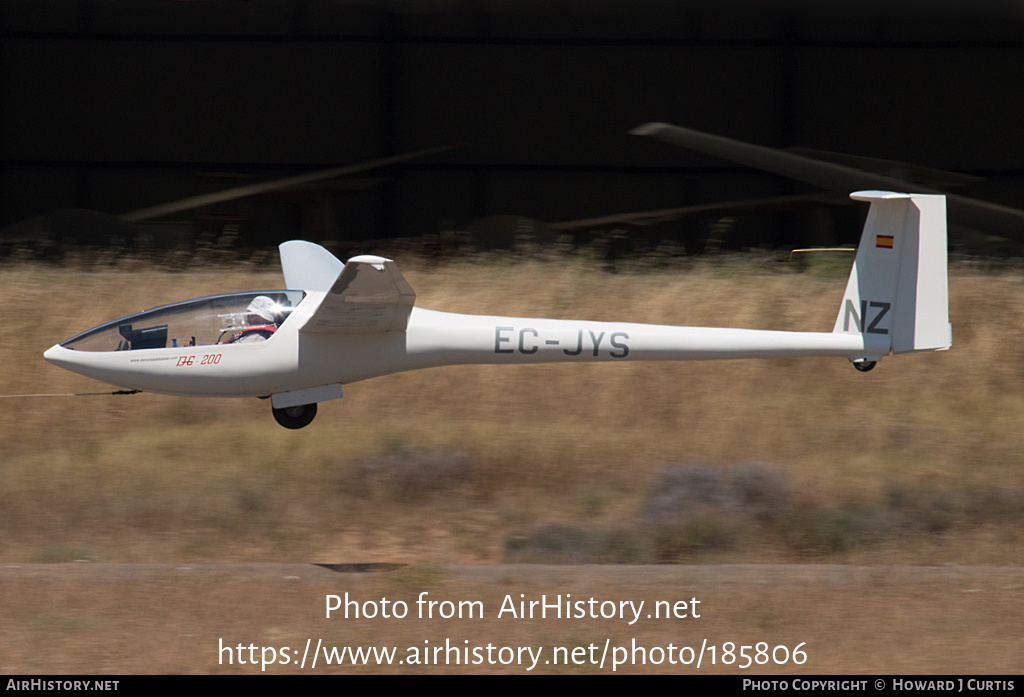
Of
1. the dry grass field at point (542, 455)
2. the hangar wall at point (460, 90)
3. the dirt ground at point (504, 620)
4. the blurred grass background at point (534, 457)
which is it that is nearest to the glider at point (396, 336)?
the dirt ground at point (504, 620)

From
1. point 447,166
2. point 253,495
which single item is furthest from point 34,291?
point 447,166

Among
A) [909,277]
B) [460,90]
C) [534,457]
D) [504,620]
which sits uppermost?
[460,90]

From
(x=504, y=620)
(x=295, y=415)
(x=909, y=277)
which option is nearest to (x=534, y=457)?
(x=504, y=620)

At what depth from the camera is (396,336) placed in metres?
11.1

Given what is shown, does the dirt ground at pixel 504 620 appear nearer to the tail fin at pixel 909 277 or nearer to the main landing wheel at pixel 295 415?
the main landing wheel at pixel 295 415

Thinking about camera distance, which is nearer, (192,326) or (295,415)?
(192,326)

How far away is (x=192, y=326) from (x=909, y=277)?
24.5ft

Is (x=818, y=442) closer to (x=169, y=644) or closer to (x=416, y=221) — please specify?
(x=169, y=644)

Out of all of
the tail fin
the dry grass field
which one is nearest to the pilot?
the tail fin

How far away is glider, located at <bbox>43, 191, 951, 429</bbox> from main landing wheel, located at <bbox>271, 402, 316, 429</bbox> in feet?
0.04

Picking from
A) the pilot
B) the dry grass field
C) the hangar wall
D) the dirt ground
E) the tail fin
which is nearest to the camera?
the pilot

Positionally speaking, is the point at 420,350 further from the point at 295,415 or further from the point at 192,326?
the point at 192,326

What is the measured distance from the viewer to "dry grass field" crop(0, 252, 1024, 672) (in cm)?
1761

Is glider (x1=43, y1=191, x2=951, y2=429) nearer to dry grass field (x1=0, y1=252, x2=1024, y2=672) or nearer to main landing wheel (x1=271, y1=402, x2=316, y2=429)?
main landing wheel (x1=271, y1=402, x2=316, y2=429)
